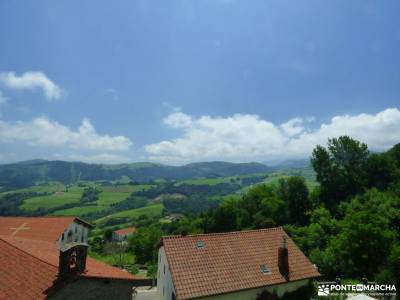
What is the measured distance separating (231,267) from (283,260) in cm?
534

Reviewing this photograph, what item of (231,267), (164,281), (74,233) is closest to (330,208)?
(231,267)

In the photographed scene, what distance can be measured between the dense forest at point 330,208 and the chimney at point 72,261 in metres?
27.0

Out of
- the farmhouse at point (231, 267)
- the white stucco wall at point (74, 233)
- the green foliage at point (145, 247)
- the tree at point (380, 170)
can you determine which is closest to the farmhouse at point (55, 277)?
the farmhouse at point (231, 267)

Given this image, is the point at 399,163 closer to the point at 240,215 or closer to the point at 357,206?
the point at 357,206

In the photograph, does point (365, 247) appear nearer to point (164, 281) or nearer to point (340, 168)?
point (164, 281)

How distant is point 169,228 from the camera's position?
118 m

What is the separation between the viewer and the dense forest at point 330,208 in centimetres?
3616

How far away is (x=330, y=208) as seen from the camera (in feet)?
217

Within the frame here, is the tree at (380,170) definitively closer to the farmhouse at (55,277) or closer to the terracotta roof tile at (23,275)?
the farmhouse at (55,277)

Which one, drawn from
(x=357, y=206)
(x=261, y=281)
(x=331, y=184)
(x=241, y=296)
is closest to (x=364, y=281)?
(x=261, y=281)

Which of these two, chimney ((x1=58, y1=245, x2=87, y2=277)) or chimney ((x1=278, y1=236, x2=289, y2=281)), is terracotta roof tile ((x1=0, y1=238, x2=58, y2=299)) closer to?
chimney ((x1=58, y1=245, x2=87, y2=277))

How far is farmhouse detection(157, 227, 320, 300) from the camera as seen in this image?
25.2 meters

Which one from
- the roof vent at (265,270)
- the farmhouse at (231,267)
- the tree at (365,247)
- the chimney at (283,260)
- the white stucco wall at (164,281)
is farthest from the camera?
the tree at (365,247)

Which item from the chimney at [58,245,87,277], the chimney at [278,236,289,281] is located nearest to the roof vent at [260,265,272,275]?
the chimney at [278,236,289,281]
